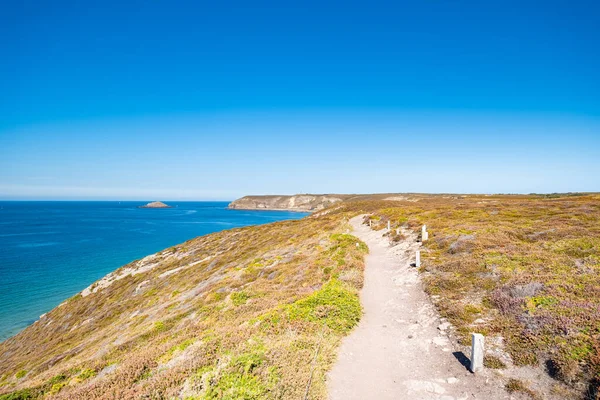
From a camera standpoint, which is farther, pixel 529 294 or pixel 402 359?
pixel 529 294

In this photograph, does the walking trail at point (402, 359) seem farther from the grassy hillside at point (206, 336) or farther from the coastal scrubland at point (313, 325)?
the grassy hillside at point (206, 336)

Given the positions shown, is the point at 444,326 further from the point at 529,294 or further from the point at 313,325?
the point at 313,325

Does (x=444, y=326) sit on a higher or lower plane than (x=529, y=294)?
lower

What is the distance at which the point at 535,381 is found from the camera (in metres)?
7.60

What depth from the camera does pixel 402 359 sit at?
369 inches

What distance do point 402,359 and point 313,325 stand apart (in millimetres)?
3304

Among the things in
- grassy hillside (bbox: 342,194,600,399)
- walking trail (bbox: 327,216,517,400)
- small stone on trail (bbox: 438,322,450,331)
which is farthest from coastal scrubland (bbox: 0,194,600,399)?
walking trail (bbox: 327,216,517,400)

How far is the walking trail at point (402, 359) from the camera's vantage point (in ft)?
25.4

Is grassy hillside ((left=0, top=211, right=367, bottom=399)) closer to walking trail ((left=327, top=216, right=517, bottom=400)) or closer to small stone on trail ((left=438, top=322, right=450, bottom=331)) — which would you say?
walking trail ((left=327, top=216, right=517, bottom=400))

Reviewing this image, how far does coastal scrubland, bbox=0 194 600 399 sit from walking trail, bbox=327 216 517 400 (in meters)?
0.48

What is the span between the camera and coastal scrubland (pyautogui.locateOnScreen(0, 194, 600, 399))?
7.66 m

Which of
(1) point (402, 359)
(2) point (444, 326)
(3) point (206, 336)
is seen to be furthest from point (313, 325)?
(2) point (444, 326)

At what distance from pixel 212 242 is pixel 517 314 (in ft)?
153

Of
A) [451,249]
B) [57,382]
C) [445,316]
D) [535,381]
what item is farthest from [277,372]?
[451,249]
